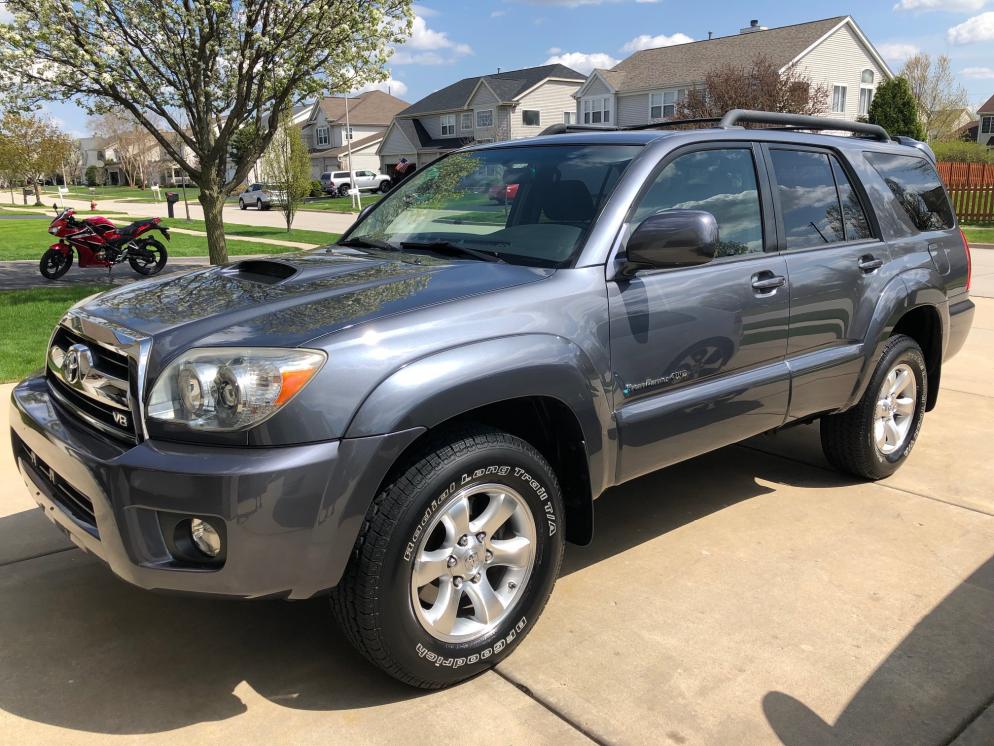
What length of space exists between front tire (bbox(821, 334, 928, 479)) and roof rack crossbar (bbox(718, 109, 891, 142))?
45.8 inches

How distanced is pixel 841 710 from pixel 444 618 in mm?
1285

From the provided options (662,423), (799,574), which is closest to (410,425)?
(662,423)

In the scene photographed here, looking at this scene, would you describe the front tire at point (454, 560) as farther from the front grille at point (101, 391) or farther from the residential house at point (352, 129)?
the residential house at point (352, 129)

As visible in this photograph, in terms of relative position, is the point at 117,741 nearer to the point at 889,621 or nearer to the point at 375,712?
the point at 375,712

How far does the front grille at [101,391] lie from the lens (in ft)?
8.36

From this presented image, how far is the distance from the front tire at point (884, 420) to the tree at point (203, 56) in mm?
7406

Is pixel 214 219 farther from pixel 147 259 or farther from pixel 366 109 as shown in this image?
pixel 366 109

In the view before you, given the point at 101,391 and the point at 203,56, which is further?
the point at 203,56

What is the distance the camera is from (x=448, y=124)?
6056 centimetres

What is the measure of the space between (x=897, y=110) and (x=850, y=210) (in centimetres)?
3405

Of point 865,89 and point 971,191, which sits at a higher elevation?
point 865,89

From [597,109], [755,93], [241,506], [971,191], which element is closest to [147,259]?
[241,506]

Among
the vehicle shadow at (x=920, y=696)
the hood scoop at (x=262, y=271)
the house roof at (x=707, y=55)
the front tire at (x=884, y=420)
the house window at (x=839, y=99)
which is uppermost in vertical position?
the house roof at (x=707, y=55)

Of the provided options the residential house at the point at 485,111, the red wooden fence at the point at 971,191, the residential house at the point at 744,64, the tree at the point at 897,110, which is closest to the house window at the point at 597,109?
the residential house at the point at 744,64
